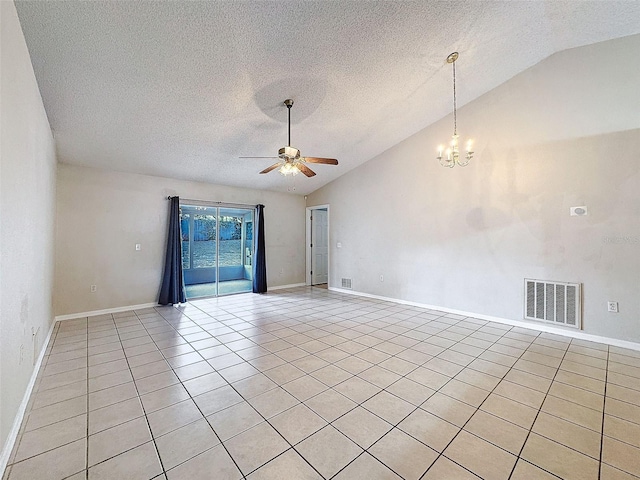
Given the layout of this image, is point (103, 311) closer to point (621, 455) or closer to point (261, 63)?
point (261, 63)

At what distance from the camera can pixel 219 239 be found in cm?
640

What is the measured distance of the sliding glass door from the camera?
6352 mm

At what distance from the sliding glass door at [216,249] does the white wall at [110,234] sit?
2.00 feet

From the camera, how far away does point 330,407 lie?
217 cm

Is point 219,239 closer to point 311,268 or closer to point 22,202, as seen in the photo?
point 311,268

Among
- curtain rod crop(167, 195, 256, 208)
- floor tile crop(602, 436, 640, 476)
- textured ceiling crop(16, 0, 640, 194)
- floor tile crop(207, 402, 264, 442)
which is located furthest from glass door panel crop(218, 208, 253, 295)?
floor tile crop(602, 436, 640, 476)

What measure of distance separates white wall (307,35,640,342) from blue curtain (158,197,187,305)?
413 centimetres

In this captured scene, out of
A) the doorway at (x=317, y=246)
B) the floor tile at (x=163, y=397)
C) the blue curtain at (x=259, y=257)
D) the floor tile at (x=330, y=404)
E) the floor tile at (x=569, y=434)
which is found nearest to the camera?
the floor tile at (x=569, y=434)

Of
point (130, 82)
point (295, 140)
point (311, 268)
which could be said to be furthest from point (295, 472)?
point (311, 268)

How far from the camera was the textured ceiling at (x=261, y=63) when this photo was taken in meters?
2.40

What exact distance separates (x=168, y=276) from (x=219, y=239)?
1.40 m

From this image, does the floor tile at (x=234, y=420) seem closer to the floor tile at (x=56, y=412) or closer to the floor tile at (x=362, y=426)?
the floor tile at (x=362, y=426)

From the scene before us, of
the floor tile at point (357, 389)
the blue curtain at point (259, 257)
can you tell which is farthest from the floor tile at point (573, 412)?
the blue curtain at point (259, 257)

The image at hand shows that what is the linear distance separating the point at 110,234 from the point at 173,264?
1130mm
